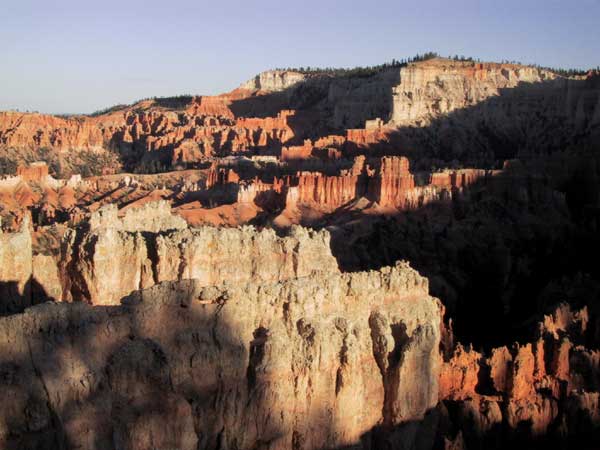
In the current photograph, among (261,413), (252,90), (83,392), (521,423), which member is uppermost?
(252,90)

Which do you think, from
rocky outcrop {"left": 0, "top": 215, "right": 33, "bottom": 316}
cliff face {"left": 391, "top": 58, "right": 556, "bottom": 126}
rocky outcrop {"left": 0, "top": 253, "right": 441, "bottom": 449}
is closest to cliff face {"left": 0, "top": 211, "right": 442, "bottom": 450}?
rocky outcrop {"left": 0, "top": 253, "right": 441, "bottom": 449}

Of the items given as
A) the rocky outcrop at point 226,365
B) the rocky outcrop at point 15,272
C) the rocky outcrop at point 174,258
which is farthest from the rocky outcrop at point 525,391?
the rocky outcrop at point 15,272

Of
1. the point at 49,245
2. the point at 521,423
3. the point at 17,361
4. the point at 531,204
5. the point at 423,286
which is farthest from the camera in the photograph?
the point at 531,204

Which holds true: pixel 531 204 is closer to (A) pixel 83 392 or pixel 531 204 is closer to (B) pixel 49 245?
(B) pixel 49 245

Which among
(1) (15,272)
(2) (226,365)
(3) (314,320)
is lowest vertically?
(2) (226,365)

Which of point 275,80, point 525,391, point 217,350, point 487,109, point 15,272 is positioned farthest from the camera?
point 275,80

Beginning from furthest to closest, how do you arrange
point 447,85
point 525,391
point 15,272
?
point 447,85 → point 525,391 → point 15,272

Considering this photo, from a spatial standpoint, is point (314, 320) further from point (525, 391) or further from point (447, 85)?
point (447, 85)

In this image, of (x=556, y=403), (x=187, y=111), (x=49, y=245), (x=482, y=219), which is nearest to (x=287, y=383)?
(x=556, y=403)

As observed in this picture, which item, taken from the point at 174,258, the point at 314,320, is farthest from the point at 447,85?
the point at 314,320

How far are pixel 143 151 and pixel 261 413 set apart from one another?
73506mm

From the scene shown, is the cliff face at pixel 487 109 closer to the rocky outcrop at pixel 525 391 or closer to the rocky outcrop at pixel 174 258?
the rocky outcrop at pixel 525 391

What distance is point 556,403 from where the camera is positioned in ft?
58.7

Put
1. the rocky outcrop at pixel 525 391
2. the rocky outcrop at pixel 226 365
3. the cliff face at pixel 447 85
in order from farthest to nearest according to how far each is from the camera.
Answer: the cliff face at pixel 447 85 < the rocky outcrop at pixel 525 391 < the rocky outcrop at pixel 226 365
